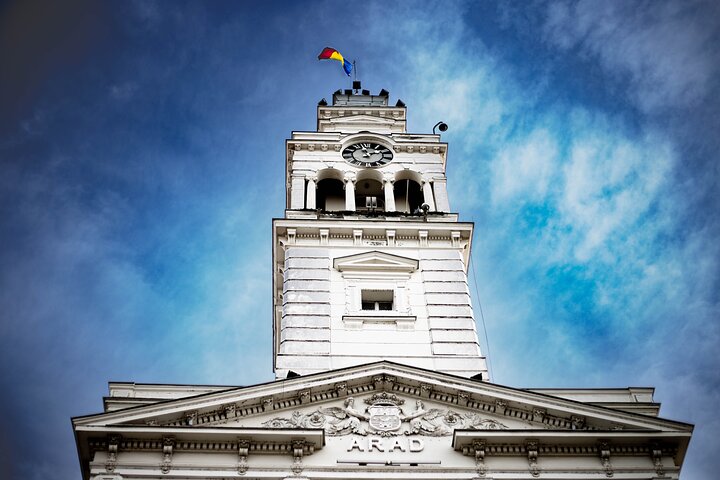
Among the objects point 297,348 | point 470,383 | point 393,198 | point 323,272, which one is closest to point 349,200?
point 393,198

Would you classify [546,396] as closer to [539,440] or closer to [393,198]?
[539,440]

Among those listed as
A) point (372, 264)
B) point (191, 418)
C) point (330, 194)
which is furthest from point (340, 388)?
point (330, 194)

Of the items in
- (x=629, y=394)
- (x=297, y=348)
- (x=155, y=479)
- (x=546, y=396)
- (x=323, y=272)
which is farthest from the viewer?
(x=323, y=272)

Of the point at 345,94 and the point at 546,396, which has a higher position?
the point at 345,94

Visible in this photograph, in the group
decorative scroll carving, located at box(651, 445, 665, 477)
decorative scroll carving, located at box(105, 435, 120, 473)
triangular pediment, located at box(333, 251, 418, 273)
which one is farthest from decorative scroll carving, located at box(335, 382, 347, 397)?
triangular pediment, located at box(333, 251, 418, 273)

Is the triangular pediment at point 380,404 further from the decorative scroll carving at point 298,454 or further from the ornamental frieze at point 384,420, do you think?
the decorative scroll carving at point 298,454

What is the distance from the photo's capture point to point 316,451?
27016 mm

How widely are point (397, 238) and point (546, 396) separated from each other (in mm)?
12949

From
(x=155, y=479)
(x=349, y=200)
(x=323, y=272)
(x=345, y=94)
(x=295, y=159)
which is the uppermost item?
(x=345, y=94)

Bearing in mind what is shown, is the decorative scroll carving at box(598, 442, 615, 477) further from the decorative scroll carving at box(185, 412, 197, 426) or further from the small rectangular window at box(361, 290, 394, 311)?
the small rectangular window at box(361, 290, 394, 311)

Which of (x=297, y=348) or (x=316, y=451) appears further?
(x=297, y=348)

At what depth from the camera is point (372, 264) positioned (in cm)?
3788

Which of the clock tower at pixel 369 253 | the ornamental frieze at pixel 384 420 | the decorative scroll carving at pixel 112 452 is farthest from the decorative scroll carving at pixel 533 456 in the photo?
the decorative scroll carving at pixel 112 452

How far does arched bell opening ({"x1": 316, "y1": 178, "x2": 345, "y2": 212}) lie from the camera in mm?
44500
